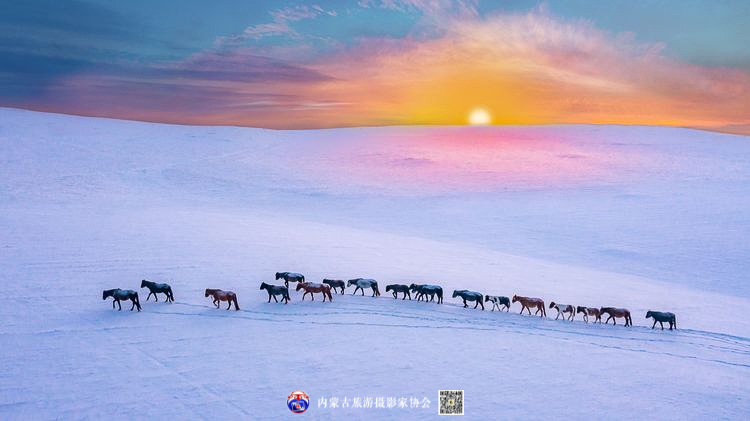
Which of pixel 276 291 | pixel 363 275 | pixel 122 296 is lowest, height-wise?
pixel 122 296

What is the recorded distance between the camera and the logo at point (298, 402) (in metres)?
7.38

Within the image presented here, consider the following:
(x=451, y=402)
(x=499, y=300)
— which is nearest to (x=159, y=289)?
(x=451, y=402)

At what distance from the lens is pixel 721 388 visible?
8.48 meters

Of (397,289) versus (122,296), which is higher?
(397,289)

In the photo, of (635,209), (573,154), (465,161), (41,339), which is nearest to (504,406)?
(41,339)

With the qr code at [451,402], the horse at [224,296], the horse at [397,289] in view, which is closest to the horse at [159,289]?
the horse at [224,296]

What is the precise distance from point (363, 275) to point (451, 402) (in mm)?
7958

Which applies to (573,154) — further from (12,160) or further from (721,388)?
(12,160)

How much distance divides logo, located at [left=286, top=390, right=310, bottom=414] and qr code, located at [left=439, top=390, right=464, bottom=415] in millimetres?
2051

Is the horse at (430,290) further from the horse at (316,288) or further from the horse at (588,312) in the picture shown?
the horse at (588,312)

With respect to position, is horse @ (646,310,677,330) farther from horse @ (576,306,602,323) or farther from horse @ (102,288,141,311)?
horse @ (102,288,141,311)

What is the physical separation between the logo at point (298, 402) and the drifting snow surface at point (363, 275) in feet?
0.40

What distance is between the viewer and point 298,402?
24.6ft

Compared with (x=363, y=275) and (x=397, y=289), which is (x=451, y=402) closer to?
(x=397, y=289)
